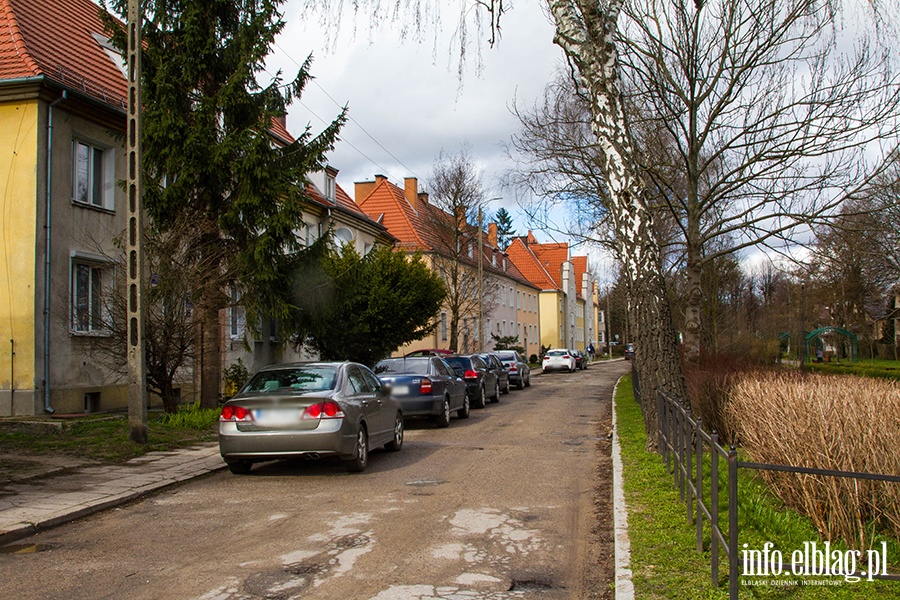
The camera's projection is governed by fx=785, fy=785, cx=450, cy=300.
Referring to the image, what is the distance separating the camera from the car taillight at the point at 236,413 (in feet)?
32.2

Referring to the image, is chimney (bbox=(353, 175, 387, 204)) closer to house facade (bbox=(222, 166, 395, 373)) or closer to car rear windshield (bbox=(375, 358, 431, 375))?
house facade (bbox=(222, 166, 395, 373))

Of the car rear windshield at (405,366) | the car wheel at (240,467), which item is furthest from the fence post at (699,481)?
the car rear windshield at (405,366)

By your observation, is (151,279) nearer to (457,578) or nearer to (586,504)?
(586,504)

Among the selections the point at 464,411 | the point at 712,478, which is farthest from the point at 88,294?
the point at 712,478

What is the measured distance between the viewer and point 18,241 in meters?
15.6

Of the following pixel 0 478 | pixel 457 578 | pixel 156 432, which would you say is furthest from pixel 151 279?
pixel 457 578

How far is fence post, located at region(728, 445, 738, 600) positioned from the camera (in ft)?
13.4

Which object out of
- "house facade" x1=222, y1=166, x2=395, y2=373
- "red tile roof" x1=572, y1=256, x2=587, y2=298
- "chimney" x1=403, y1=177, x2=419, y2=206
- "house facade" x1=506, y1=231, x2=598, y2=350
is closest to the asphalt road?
"house facade" x1=222, y1=166, x2=395, y2=373

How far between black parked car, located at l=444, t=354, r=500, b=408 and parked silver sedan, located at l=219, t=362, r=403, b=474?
10498 millimetres

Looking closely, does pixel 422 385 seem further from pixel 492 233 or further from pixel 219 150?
pixel 492 233

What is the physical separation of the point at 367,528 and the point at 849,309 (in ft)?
150

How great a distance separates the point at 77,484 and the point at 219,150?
8.81m

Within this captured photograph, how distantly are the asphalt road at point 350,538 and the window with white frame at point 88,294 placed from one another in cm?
552

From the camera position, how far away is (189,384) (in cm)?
2000
